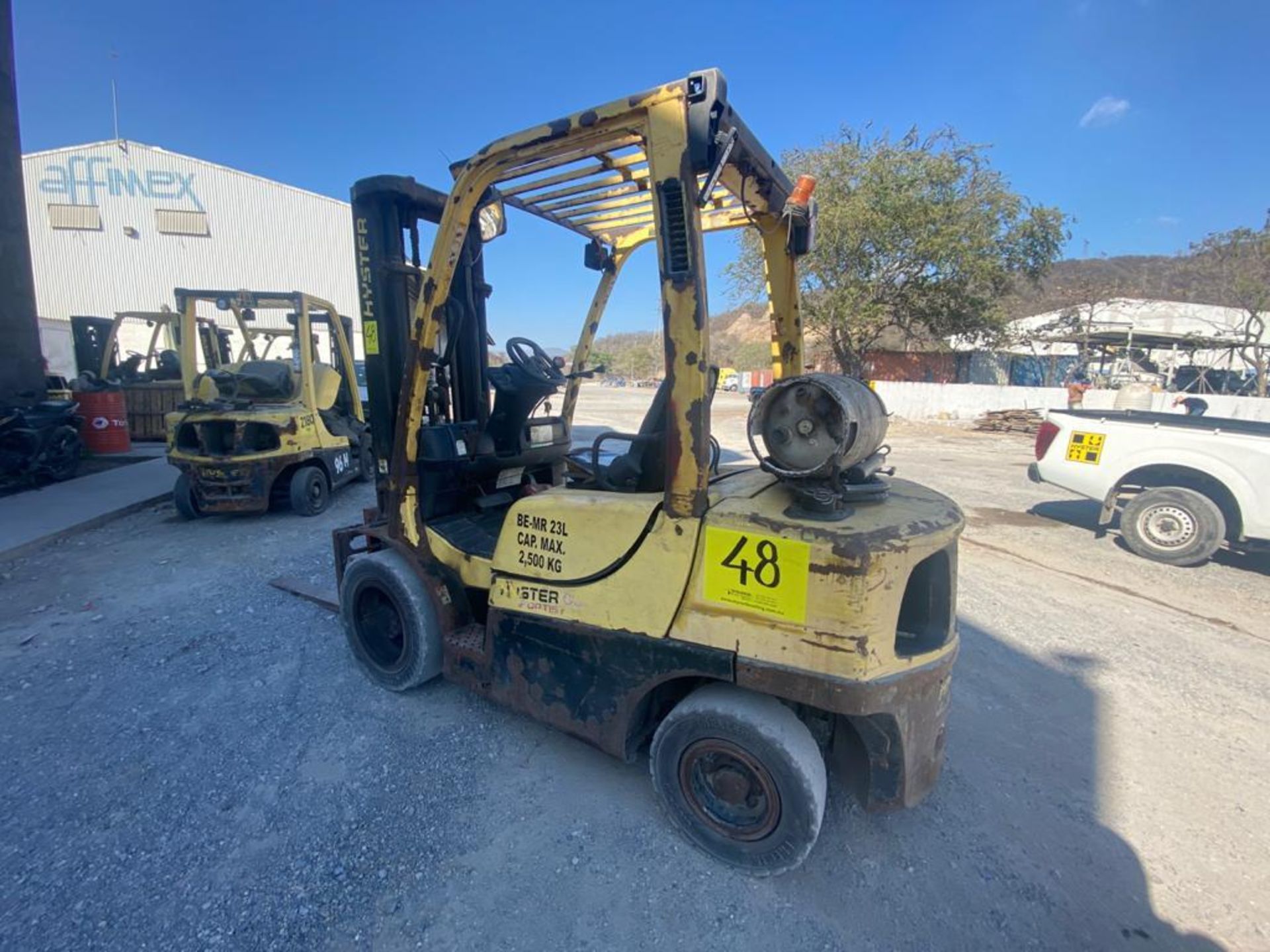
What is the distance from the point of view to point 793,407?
2072 mm

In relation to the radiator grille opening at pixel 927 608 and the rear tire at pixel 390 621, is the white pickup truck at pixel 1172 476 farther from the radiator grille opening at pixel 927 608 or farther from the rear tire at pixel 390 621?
the rear tire at pixel 390 621

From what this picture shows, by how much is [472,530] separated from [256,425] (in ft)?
16.3

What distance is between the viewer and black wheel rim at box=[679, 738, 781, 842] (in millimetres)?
2111

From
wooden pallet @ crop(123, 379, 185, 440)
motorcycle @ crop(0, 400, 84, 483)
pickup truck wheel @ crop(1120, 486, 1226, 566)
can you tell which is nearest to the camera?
pickup truck wheel @ crop(1120, 486, 1226, 566)

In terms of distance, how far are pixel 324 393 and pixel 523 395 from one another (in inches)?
220

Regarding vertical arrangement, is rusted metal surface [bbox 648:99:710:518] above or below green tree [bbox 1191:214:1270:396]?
below

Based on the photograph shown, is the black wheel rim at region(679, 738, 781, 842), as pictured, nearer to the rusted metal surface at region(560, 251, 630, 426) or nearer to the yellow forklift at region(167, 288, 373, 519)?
the rusted metal surface at region(560, 251, 630, 426)

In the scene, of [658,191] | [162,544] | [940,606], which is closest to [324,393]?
[162,544]

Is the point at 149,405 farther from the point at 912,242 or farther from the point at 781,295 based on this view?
the point at 912,242

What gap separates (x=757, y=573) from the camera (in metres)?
2.03

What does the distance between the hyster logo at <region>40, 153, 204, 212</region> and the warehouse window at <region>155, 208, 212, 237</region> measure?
1.85 feet

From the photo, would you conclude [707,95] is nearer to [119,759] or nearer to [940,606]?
[940,606]

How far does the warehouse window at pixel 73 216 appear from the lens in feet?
80.8

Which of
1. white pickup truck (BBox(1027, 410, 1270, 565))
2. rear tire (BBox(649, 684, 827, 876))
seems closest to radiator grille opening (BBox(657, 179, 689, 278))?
rear tire (BBox(649, 684, 827, 876))
